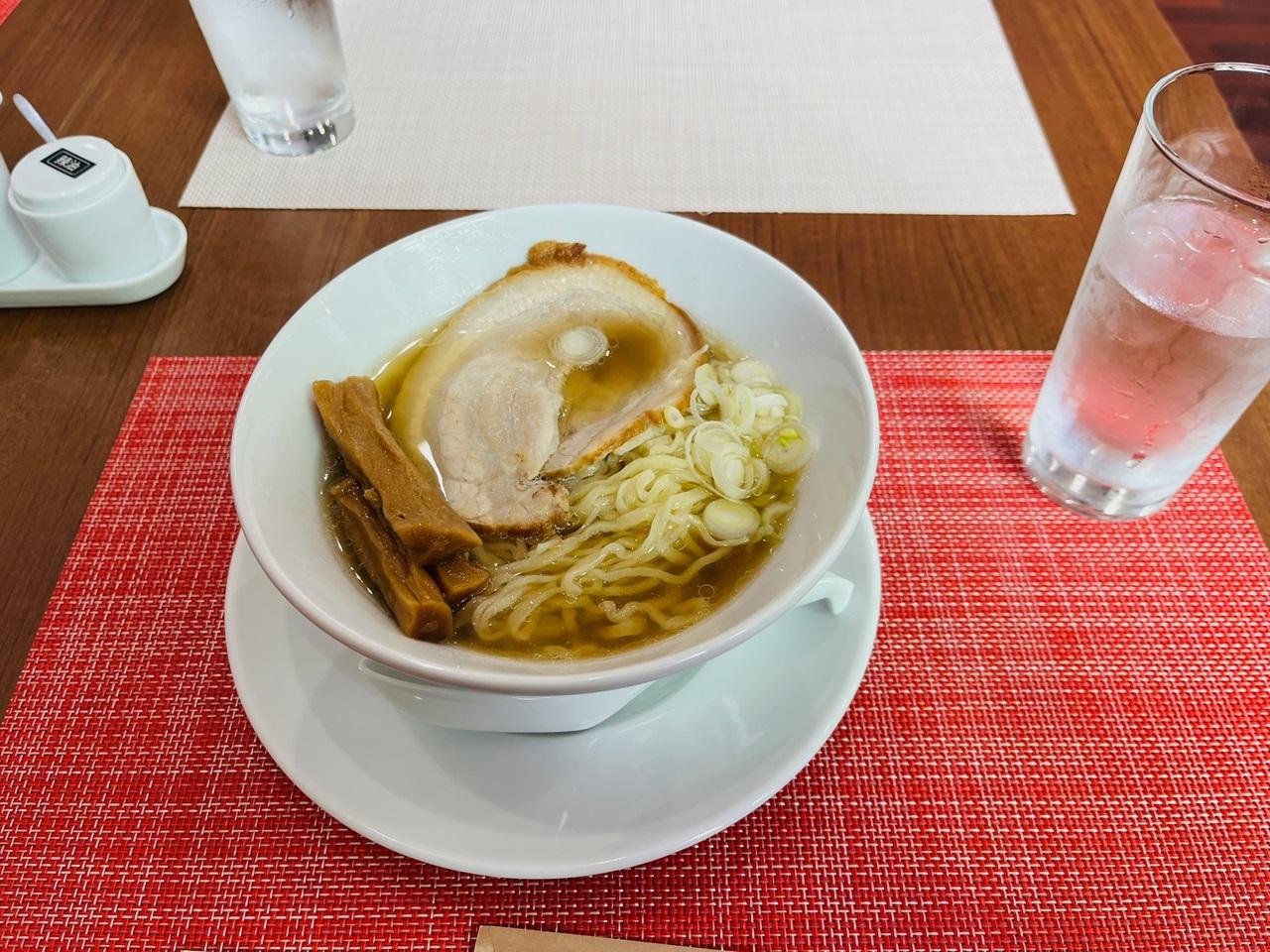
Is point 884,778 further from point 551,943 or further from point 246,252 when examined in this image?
point 246,252

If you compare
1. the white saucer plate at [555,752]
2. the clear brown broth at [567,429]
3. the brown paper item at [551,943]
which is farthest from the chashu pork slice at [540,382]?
the brown paper item at [551,943]

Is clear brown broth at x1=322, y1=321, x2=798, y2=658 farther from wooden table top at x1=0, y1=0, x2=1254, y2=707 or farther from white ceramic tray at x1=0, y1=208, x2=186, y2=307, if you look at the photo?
white ceramic tray at x1=0, y1=208, x2=186, y2=307

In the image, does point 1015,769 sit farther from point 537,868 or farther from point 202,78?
point 202,78

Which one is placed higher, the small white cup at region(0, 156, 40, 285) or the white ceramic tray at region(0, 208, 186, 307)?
the small white cup at region(0, 156, 40, 285)

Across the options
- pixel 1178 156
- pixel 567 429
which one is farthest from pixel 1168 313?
pixel 567 429

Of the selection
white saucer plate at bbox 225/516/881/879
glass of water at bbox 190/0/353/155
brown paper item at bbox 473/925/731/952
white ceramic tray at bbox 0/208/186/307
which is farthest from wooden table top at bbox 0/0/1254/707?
brown paper item at bbox 473/925/731/952

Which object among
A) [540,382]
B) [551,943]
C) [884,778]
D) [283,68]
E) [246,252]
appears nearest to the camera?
[551,943]

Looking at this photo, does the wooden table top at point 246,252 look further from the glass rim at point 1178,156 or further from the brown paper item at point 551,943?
the brown paper item at point 551,943
